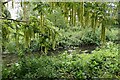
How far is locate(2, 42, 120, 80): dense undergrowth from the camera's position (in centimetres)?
230

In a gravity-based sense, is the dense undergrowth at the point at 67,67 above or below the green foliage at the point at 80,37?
below

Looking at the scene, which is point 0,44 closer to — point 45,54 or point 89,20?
point 45,54

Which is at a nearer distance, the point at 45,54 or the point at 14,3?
the point at 14,3

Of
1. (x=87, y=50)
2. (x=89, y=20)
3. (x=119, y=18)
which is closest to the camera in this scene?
(x=89, y=20)

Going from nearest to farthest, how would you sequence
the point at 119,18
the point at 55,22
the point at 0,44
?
the point at 119,18 < the point at 0,44 < the point at 55,22

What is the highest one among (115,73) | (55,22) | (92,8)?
(92,8)

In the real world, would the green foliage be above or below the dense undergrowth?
above

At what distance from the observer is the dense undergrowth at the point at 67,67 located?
7.56ft

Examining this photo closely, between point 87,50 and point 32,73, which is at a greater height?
point 87,50

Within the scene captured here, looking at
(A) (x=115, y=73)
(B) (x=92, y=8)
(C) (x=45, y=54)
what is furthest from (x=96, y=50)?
(B) (x=92, y=8)

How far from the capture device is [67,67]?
2.39m

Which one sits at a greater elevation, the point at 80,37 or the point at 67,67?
the point at 80,37

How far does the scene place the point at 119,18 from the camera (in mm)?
1753

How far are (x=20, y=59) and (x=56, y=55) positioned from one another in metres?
0.33
